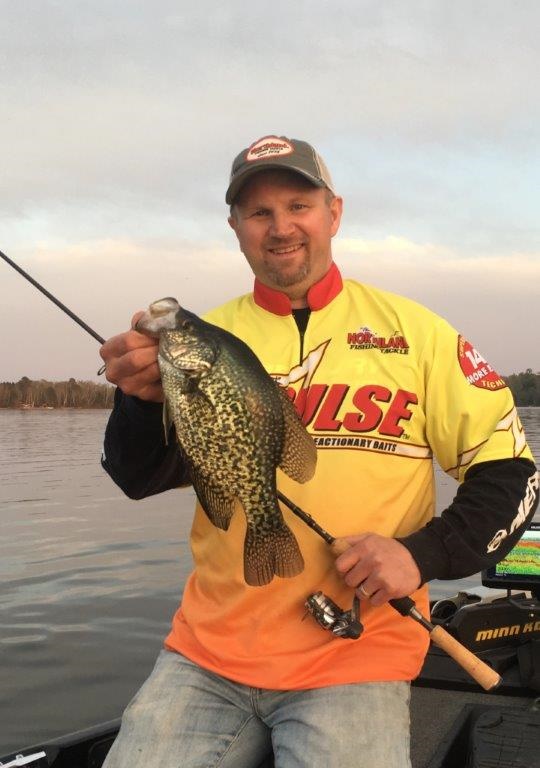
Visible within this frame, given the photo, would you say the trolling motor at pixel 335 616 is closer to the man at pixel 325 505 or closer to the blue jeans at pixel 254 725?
the man at pixel 325 505

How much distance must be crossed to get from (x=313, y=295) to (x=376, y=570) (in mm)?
1200

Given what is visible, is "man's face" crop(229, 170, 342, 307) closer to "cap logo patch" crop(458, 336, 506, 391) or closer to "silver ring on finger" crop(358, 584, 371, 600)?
"cap logo patch" crop(458, 336, 506, 391)

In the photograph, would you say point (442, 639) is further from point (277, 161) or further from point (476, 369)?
point (277, 161)

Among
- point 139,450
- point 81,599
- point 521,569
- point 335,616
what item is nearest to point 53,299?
point 139,450

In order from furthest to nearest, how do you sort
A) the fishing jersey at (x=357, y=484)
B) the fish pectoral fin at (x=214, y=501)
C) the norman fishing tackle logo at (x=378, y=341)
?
the norman fishing tackle logo at (x=378, y=341) → the fishing jersey at (x=357, y=484) → the fish pectoral fin at (x=214, y=501)

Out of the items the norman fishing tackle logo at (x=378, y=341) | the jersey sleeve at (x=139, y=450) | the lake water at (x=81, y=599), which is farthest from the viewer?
the lake water at (x=81, y=599)

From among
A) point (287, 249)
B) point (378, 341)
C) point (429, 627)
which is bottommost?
point (429, 627)

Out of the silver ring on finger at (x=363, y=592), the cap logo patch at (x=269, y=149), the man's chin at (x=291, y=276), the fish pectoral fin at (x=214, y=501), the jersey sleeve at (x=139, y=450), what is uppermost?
the cap logo patch at (x=269, y=149)

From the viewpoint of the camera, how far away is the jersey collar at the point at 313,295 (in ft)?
11.2

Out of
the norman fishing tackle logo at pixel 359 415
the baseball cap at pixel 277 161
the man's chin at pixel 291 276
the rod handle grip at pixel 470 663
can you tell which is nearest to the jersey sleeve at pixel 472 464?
the norman fishing tackle logo at pixel 359 415

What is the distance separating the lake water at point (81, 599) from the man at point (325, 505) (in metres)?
3.90

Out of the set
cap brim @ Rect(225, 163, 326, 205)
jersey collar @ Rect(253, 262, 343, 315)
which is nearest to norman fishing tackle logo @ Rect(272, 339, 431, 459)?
jersey collar @ Rect(253, 262, 343, 315)

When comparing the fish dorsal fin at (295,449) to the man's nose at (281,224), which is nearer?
the fish dorsal fin at (295,449)

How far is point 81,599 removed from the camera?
9609mm
